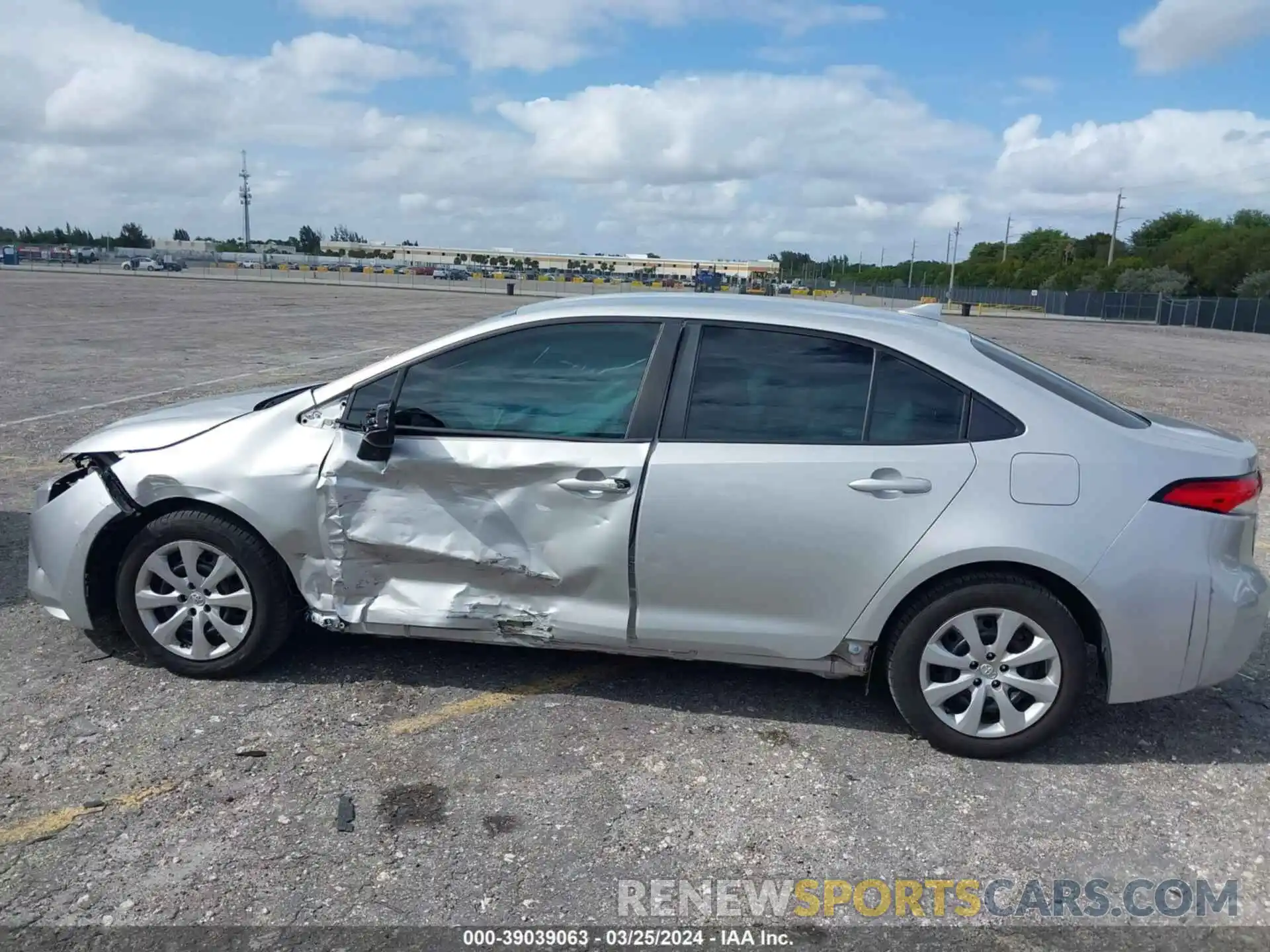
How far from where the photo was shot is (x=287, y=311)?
32906 mm

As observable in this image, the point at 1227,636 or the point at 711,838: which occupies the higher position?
the point at 1227,636

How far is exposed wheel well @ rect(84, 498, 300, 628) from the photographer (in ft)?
13.8

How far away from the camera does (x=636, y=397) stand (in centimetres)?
401

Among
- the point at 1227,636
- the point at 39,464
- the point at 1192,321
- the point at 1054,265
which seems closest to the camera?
the point at 1227,636

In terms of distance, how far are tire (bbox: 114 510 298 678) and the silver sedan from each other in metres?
0.01

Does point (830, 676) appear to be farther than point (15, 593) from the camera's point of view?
No

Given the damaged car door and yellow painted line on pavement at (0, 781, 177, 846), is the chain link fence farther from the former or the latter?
yellow painted line on pavement at (0, 781, 177, 846)

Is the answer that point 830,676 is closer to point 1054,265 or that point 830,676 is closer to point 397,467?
point 397,467

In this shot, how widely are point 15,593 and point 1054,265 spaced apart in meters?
118

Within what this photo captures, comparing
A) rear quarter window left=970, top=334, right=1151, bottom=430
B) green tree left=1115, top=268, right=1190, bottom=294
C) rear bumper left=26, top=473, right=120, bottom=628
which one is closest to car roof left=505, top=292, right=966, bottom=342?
rear quarter window left=970, top=334, right=1151, bottom=430

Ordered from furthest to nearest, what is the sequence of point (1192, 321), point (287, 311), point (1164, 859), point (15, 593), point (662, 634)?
point (1192, 321) < point (287, 311) < point (15, 593) < point (662, 634) < point (1164, 859)

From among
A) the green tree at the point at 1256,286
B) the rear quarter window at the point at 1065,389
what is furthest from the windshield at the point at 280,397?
the green tree at the point at 1256,286

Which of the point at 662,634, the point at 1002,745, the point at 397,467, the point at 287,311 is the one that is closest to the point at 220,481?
the point at 397,467

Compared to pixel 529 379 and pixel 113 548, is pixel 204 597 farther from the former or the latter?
pixel 529 379
